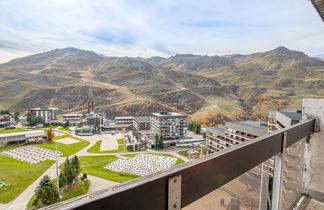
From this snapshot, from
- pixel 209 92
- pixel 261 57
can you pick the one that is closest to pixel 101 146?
pixel 209 92

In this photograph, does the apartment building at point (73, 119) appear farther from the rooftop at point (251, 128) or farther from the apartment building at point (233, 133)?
the rooftop at point (251, 128)

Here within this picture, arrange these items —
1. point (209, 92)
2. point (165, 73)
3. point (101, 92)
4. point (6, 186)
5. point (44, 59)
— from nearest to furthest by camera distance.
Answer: point (6, 186)
point (101, 92)
point (209, 92)
point (165, 73)
point (44, 59)

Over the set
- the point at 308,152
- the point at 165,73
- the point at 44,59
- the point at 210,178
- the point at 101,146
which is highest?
the point at 44,59

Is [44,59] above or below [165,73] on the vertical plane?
above

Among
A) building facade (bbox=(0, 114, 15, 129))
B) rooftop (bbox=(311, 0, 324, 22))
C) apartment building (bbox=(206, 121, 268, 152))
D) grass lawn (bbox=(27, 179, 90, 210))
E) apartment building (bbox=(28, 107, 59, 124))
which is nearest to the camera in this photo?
rooftop (bbox=(311, 0, 324, 22))

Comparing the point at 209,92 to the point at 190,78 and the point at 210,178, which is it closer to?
the point at 190,78

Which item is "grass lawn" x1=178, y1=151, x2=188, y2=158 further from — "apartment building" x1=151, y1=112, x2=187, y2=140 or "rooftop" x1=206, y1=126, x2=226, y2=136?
"rooftop" x1=206, y1=126, x2=226, y2=136

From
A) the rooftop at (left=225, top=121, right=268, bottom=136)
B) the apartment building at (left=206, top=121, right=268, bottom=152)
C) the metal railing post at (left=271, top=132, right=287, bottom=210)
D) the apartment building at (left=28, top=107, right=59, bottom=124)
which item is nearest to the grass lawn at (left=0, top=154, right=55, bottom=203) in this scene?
the apartment building at (left=206, top=121, right=268, bottom=152)
